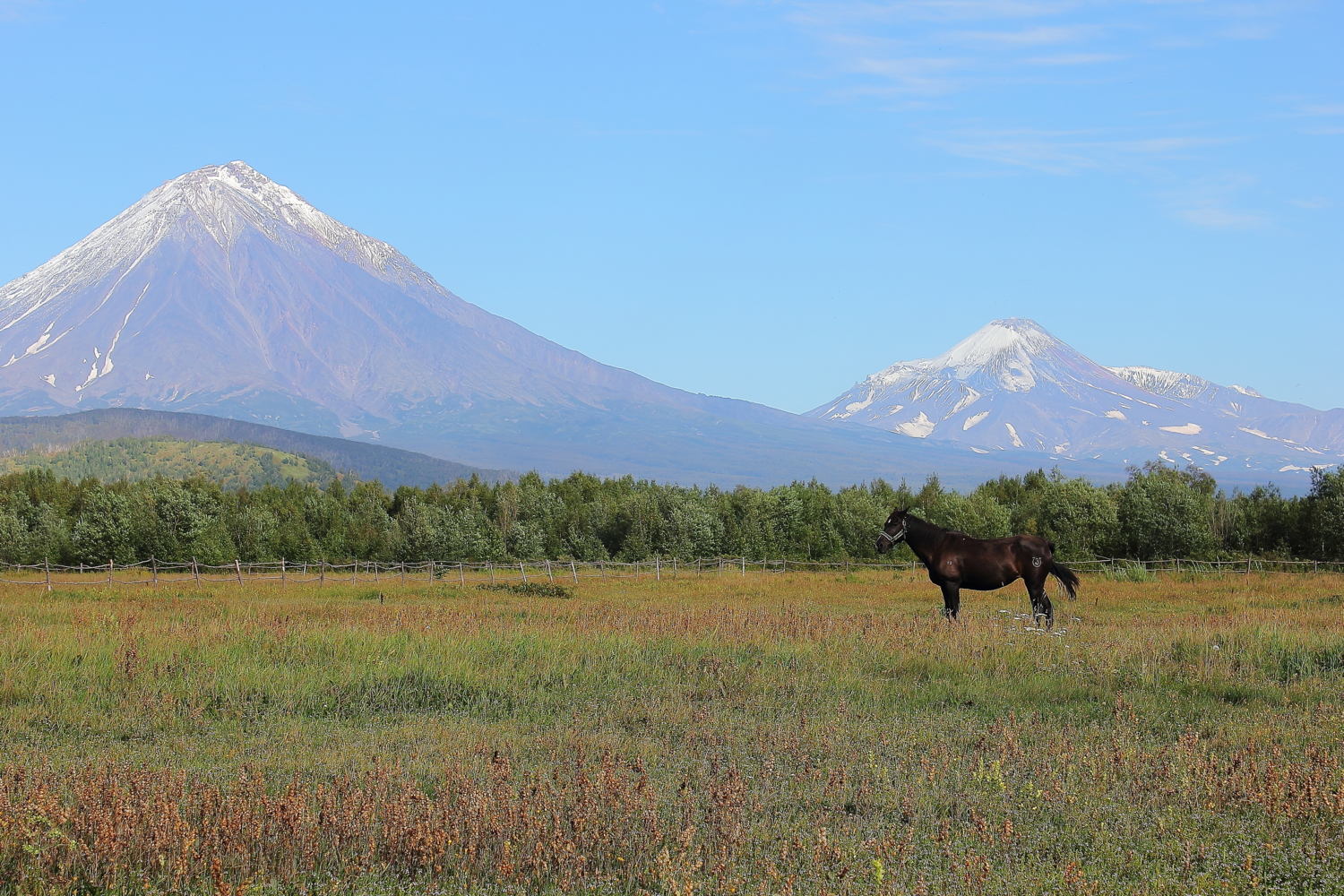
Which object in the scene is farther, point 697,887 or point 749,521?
point 749,521

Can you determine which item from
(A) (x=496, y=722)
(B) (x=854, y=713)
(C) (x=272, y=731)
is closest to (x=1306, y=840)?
(B) (x=854, y=713)

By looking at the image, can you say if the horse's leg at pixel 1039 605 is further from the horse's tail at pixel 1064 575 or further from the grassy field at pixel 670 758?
the grassy field at pixel 670 758

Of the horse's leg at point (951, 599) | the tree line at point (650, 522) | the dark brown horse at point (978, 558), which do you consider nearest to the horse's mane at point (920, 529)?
the dark brown horse at point (978, 558)

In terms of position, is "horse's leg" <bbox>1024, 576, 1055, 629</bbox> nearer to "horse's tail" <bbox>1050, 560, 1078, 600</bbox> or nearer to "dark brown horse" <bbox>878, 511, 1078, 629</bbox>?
"dark brown horse" <bbox>878, 511, 1078, 629</bbox>

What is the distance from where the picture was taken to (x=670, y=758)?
904 centimetres

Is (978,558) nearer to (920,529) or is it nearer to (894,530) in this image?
(920,529)

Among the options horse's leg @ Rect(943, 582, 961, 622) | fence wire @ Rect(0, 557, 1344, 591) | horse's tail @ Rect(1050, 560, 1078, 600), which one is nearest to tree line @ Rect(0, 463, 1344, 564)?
fence wire @ Rect(0, 557, 1344, 591)

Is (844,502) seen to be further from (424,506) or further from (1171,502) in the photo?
(424,506)

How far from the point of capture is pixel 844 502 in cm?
Result: 7462

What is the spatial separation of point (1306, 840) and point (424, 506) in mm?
77066

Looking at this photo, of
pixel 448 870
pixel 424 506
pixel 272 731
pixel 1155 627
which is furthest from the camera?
pixel 424 506

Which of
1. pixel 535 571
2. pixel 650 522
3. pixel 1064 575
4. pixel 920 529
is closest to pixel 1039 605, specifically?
pixel 1064 575

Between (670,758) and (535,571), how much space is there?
51.6m

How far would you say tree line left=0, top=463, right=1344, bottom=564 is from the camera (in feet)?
211
